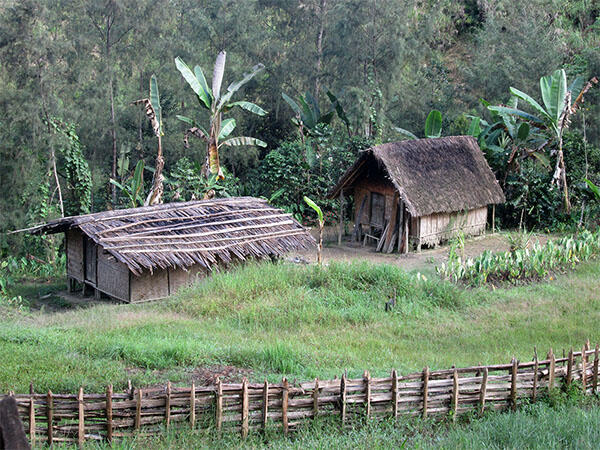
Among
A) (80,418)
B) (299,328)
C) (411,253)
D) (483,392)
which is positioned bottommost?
(299,328)

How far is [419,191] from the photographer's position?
18.3 meters

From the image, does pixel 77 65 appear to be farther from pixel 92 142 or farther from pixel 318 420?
pixel 318 420

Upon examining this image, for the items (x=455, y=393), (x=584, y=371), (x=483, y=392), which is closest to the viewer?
(x=455, y=393)

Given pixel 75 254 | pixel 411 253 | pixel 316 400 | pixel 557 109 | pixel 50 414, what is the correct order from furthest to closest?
1. pixel 557 109
2. pixel 411 253
3. pixel 75 254
4. pixel 316 400
5. pixel 50 414

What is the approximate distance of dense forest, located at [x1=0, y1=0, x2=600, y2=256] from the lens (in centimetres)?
1970

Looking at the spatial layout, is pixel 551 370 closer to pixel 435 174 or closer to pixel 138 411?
pixel 138 411

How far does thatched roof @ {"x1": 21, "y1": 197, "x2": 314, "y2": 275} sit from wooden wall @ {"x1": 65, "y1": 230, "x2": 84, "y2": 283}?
0.38m

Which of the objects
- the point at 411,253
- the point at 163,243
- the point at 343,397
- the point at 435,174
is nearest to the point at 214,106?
the point at 163,243

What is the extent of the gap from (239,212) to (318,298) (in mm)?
4472

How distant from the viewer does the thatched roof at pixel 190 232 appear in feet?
48.0

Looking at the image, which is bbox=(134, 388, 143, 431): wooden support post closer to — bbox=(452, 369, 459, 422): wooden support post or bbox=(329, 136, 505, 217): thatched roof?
bbox=(452, 369, 459, 422): wooden support post

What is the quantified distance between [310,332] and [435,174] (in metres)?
8.70

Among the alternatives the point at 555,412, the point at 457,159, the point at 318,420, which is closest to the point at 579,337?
the point at 555,412

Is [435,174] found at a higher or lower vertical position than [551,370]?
higher
